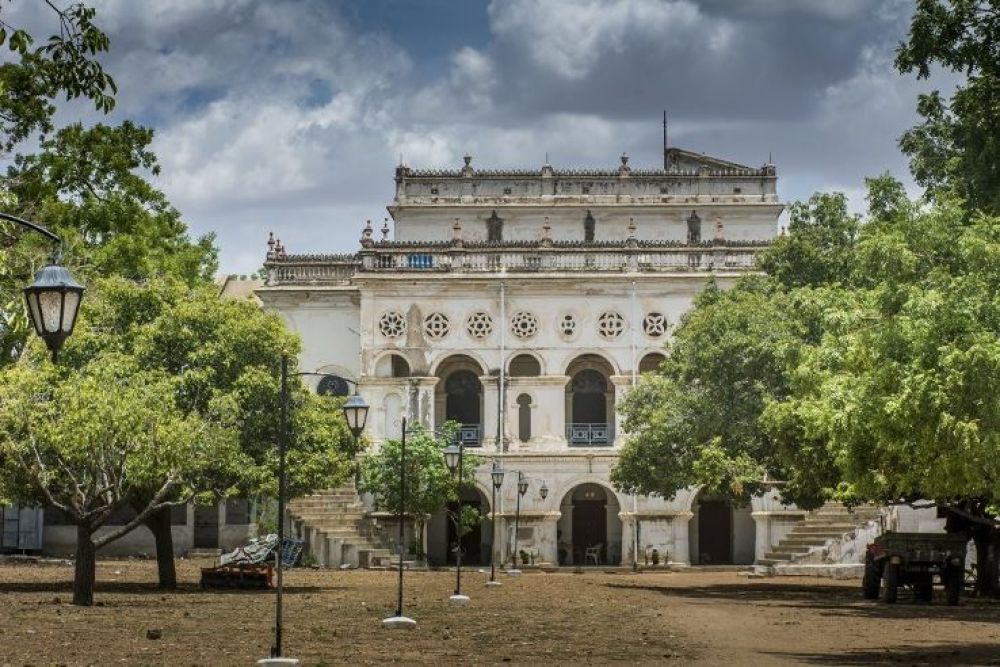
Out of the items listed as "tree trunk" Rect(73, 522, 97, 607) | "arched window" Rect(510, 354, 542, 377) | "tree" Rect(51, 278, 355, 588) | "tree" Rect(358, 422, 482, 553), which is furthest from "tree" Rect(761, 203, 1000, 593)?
"arched window" Rect(510, 354, 542, 377)

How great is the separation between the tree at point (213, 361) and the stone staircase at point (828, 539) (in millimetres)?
17035

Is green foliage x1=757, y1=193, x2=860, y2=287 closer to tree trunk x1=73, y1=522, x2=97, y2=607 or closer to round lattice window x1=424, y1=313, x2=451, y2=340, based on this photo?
round lattice window x1=424, y1=313, x2=451, y2=340

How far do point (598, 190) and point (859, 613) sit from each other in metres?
34.6

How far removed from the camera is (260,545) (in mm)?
47156

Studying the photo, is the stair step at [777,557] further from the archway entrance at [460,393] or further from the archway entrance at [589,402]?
the archway entrance at [460,393]

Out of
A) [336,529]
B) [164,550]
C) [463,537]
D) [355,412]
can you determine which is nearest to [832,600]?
[355,412]

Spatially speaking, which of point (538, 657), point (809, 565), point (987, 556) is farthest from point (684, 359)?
point (538, 657)

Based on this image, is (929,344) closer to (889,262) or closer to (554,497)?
(889,262)

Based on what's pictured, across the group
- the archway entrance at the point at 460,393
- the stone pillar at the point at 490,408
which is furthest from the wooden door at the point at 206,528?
the stone pillar at the point at 490,408

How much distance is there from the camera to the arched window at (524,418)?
61344 millimetres

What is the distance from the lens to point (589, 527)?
62625mm

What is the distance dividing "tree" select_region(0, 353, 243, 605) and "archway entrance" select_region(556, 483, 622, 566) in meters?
28.6

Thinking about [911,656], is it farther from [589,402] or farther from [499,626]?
[589,402]

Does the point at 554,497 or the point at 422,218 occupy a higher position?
the point at 422,218
